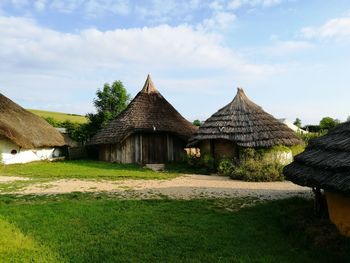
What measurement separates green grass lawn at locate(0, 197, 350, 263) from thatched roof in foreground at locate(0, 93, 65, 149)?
13.5 meters

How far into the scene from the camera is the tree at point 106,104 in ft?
112

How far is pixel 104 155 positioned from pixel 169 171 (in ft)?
27.9

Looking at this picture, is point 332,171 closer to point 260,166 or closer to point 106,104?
point 260,166

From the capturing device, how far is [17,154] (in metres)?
26.0

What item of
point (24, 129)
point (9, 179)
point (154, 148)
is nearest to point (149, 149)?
point (154, 148)

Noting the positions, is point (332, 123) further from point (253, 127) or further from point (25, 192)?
point (25, 192)

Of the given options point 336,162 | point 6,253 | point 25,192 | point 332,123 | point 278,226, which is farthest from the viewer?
point 332,123

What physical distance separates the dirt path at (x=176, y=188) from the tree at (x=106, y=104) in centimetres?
1739

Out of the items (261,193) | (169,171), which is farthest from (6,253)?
(169,171)

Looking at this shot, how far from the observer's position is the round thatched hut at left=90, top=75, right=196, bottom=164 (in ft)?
85.4

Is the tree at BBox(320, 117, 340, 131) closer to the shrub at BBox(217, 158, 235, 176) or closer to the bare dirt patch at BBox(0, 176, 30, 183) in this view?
the shrub at BBox(217, 158, 235, 176)

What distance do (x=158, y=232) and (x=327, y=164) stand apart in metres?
3.91

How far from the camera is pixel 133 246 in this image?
319 inches

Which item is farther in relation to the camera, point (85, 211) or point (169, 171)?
point (169, 171)
